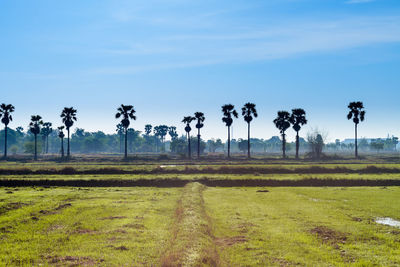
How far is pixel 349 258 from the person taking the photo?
45.4 ft

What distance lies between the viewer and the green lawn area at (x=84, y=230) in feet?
45.6

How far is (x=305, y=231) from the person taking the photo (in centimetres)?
1830

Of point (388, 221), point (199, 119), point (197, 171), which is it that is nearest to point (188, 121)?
point (199, 119)

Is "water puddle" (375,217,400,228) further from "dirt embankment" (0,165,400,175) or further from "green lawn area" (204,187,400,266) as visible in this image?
"dirt embankment" (0,165,400,175)

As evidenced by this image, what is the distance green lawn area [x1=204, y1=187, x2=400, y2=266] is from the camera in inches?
550

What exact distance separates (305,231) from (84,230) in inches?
518

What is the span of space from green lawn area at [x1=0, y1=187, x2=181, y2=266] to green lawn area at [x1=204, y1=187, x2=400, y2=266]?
3.91 metres

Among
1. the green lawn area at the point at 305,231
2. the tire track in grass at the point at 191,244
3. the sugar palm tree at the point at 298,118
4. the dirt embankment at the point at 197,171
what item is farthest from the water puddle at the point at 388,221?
the sugar palm tree at the point at 298,118

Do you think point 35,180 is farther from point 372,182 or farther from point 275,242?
point 372,182

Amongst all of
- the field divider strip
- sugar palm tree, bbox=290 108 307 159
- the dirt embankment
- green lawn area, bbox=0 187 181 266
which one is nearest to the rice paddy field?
green lawn area, bbox=0 187 181 266

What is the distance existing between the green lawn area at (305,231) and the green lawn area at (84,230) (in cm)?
391

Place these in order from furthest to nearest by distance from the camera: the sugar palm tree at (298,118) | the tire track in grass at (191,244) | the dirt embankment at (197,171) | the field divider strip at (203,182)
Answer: the sugar palm tree at (298,118), the dirt embankment at (197,171), the field divider strip at (203,182), the tire track in grass at (191,244)

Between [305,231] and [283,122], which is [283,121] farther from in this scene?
[305,231]

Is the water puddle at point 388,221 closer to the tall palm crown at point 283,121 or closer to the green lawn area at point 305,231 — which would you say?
the green lawn area at point 305,231
